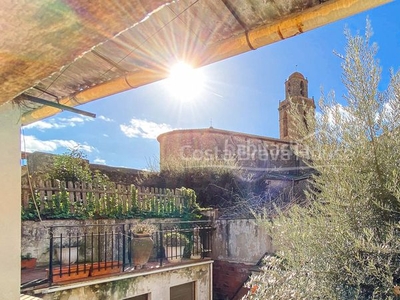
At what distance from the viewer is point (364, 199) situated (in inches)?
102

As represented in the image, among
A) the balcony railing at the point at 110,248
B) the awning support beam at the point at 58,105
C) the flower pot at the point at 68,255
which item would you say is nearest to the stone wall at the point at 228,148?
the balcony railing at the point at 110,248

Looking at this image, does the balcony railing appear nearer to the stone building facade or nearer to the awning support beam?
the awning support beam

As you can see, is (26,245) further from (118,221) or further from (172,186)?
(172,186)

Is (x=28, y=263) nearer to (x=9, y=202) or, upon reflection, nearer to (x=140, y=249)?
(x=140, y=249)

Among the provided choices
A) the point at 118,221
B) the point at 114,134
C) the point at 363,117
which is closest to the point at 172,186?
the point at 114,134

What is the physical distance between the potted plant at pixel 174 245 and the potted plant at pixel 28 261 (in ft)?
8.73

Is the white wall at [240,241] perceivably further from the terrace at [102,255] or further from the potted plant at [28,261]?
the potted plant at [28,261]

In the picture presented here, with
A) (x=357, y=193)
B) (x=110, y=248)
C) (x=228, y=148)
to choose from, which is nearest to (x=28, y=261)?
(x=110, y=248)

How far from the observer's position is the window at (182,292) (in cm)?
673

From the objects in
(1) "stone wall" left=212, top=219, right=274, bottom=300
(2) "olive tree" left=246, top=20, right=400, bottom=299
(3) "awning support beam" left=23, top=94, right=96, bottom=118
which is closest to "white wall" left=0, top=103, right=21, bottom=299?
(3) "awning support beam" left=23, top=94, right=96, bottom=118

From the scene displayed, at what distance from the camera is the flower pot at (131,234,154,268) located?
248 inches

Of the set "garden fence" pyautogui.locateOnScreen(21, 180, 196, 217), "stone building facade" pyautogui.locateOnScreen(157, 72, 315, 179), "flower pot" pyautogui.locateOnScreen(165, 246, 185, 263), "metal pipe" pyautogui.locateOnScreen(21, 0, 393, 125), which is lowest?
"flower pot" pyautogui.locateOnScreen(165, 246, 185, 263)

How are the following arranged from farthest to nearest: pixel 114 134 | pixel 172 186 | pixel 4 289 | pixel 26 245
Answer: pixel 172 186 → pixel 114 134 → pixel 26 245 → pixel 4 289

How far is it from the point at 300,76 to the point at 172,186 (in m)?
17.7
